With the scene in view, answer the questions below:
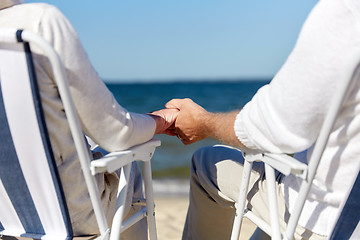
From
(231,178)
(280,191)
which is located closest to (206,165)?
(231,178)

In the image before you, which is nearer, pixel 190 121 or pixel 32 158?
pixel 32 158

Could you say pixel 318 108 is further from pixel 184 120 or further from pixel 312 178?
pixel 184 120

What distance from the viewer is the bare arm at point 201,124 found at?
63.9 inches

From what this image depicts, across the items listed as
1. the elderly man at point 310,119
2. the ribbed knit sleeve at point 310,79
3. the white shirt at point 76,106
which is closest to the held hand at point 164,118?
the elderly man at point 310,119

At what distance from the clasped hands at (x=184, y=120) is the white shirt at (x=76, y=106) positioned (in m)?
0.33

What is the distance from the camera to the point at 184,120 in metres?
1.90

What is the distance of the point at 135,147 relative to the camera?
4.95 ft

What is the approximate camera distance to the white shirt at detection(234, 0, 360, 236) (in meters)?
1.19

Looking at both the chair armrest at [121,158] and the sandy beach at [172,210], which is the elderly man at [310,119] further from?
the sandy beach at [172,210]

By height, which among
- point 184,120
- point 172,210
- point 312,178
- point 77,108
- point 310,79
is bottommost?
point 172,210

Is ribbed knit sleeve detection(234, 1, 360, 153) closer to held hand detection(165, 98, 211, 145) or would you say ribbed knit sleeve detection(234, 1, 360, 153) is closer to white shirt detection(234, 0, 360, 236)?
white shirt detection(234, 0, 360, 236)

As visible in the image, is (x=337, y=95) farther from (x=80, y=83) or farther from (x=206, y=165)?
(x=206, y=165)

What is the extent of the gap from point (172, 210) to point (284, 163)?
3.13 meters

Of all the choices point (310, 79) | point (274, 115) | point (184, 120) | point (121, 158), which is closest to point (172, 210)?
point (184, 120)
